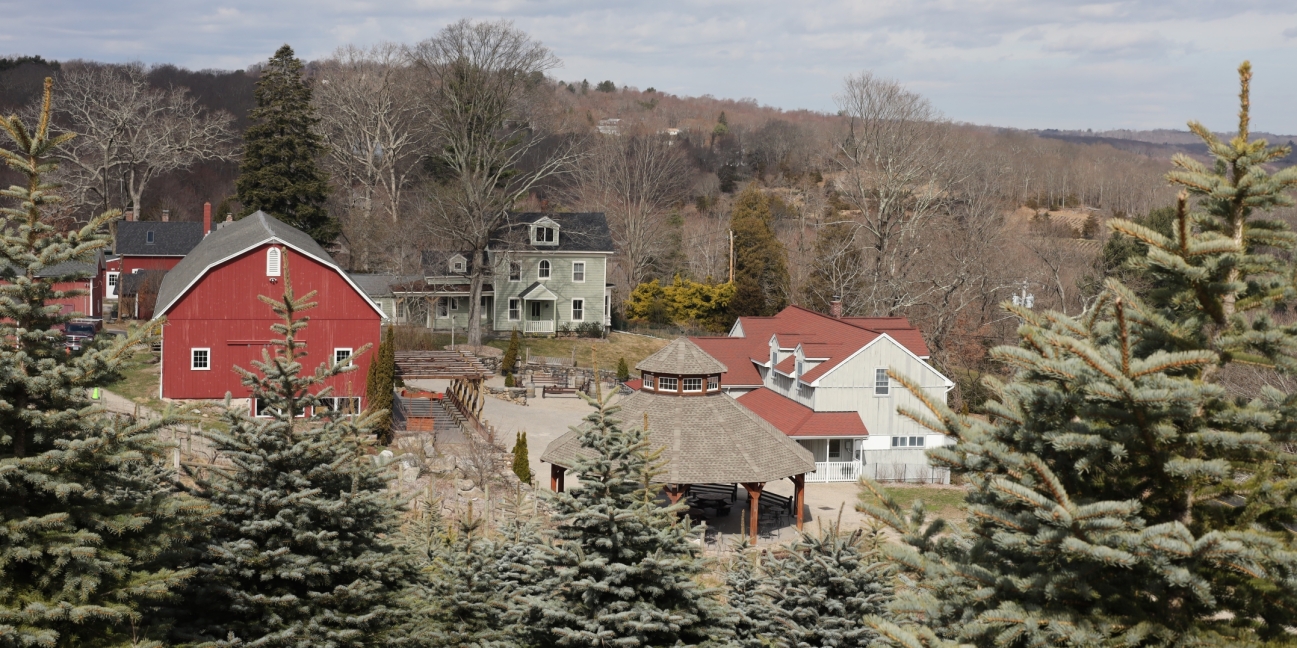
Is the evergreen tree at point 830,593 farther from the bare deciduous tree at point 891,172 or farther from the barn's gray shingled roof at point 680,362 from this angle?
the bare deciduous tree at point 891,172

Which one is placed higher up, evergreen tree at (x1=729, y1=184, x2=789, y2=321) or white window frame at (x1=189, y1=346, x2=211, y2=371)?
evergreen tree at (x1=729, y1=184, x2=789, y2=321)

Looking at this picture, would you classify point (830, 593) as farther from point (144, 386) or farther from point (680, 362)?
point (144, 386)

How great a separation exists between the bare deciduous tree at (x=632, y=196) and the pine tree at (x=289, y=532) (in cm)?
5407

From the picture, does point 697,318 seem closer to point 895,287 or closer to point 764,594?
point 895,287

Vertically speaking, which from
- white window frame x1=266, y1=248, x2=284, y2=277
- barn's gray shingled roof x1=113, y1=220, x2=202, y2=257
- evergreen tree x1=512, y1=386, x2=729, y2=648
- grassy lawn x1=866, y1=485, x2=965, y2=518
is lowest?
grassy lawn x1=866, y1=485, x2=965, y2=518

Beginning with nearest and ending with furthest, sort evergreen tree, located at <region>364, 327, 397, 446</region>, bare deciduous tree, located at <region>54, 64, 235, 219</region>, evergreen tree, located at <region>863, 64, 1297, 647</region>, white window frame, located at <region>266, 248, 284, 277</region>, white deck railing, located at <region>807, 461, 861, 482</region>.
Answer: evergreen tree, located at <region>863, 64, 1297, 647</region>, evergreen tree, located at <region>364, 327, 397, 446</region>, white window frame, located at <region>266, 248, 284, 277</region>, white deck railing, located at <region>807, 461, 861, 482</region>, bare deciduous tree, located at <region>54, 64, 235, 219</region>

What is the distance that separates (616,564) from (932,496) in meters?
22.1

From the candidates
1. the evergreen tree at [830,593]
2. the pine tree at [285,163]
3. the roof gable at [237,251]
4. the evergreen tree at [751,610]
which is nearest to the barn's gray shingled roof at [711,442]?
the evergreen tree at [751,610]

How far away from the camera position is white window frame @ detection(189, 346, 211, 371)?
31.0m

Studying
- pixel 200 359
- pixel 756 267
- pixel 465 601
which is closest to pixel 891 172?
pixel 756 267

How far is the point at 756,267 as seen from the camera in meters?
59.6

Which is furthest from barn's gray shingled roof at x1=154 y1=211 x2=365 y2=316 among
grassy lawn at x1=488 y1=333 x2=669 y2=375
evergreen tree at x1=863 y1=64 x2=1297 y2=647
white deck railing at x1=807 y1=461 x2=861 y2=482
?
evergreen tree at x1=863 y1=64 x2=1297 y2=647

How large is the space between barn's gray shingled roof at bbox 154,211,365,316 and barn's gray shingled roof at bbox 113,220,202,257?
19824 millimetres

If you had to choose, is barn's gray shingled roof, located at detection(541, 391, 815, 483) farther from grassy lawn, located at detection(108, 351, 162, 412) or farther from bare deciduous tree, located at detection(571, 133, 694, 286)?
bare deciduous tree, located at detection(571, 133, 694, 286)
